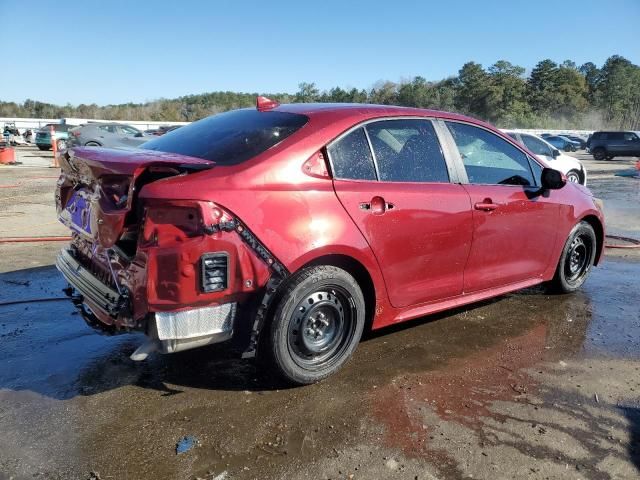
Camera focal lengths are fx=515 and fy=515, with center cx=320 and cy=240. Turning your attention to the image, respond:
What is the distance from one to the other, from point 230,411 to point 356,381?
0.84 m

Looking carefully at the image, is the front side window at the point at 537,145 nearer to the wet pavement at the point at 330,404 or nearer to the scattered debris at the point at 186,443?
the wet pavement at the point at 330,404

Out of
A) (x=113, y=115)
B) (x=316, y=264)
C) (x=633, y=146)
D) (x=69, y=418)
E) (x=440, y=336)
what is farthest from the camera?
(x=113, y=115)

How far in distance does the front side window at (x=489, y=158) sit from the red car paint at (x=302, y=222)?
9cm

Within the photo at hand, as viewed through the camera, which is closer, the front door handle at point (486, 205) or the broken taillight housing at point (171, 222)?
the broken taillight housing at point (171, 222)

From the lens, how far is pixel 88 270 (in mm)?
3326

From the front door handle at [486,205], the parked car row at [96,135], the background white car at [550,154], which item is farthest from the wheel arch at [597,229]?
the parked car row at [96,135]

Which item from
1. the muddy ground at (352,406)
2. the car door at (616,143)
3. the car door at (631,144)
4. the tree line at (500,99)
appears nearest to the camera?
the muddy ground at (352,406)

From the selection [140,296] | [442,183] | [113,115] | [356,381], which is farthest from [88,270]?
[113,115]

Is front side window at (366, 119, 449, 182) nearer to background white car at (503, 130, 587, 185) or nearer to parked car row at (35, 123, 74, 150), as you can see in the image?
background white car at (503, 130, 587, 185)

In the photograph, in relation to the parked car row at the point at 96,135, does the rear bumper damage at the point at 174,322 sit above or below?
below

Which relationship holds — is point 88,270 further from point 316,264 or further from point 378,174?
point 378,174

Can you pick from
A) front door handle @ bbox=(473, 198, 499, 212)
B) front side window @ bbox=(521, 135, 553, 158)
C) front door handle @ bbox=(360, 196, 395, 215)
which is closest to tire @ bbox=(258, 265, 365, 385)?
front door handle @ bbox=(360, 196, 395, 215)

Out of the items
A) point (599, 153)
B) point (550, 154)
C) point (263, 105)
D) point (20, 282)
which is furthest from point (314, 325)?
point (599, 153)

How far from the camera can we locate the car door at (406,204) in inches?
130
